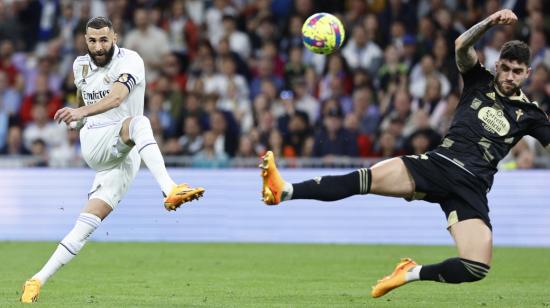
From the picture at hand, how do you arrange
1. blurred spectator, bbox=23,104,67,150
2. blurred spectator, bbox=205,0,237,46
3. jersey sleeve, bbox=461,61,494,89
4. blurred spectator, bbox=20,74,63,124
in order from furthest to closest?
blurred spectator, bbox=205,0,237,46 → blurred spectator, bbox=20,74,63,124 → blurred spectator, bbox=23,104,67,150 → jersey sleeve, bbox=461,61,494,89

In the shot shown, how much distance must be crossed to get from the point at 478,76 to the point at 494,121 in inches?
17.1

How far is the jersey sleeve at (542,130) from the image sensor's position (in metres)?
9.54

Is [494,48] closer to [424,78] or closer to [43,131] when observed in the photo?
[424,78]

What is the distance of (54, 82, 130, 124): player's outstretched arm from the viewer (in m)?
9.51

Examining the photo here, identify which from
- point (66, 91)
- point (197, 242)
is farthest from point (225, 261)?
point (66, 91)

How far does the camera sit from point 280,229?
1780cm

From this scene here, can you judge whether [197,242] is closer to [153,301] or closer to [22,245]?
[22,245]

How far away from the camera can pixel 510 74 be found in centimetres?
936

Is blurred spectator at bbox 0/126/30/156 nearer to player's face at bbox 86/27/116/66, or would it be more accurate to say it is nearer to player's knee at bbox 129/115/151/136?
player's face at bbox 86/27/116/66

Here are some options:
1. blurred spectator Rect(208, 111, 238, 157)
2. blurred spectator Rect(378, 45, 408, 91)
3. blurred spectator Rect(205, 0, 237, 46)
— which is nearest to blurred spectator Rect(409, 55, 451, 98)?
blurred spectator Rect(378, 45, 408, 91)

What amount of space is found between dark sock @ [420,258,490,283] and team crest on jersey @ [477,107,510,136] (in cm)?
119

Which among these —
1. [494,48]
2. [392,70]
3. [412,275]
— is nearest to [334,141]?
[392,70]

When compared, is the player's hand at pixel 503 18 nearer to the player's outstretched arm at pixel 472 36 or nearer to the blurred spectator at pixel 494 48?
the player's outstretched arm at pixel 472 36

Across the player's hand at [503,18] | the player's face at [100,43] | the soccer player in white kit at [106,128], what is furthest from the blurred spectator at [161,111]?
the player's hand at [503,18]
